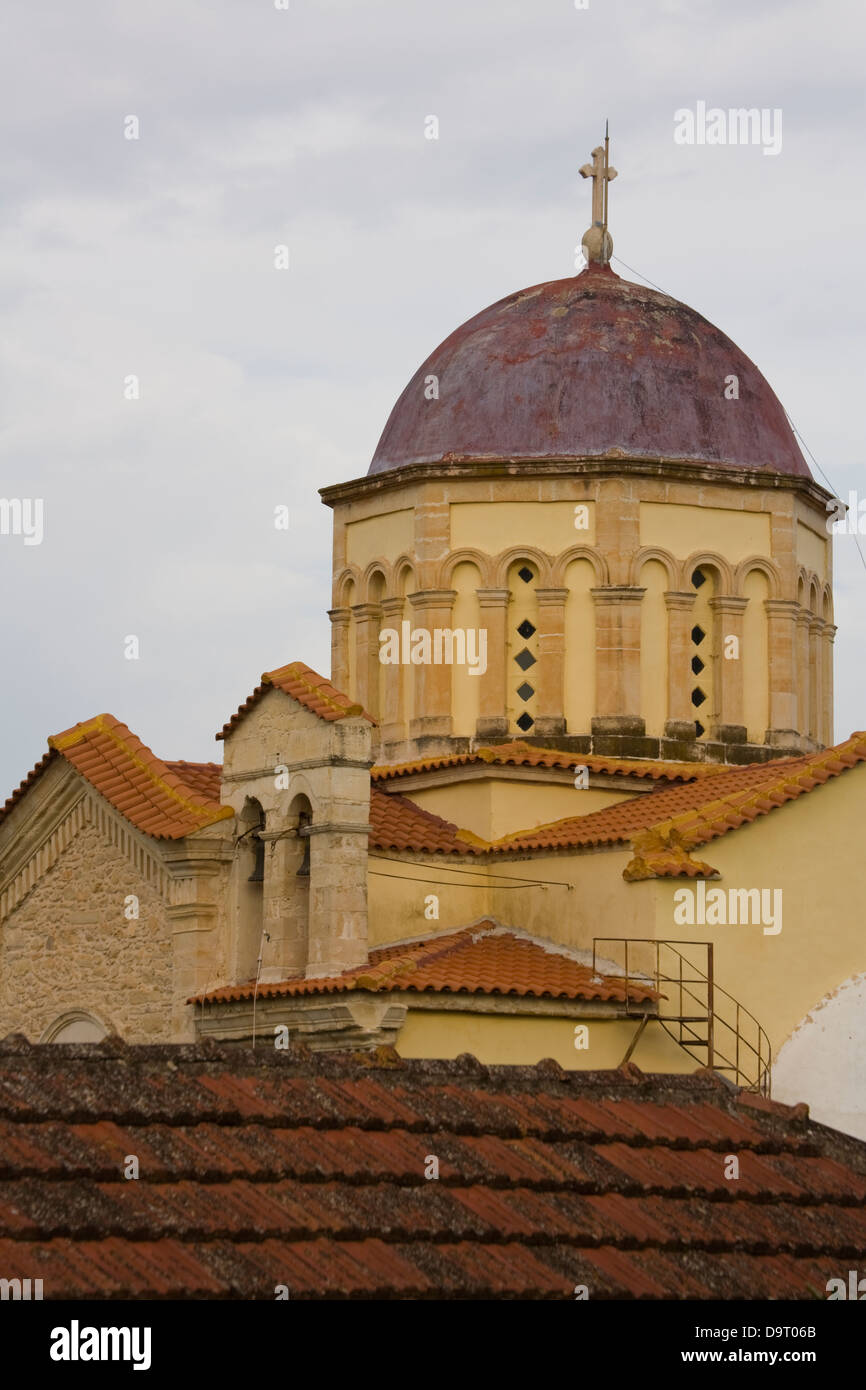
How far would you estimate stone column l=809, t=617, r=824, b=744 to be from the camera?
2773cm

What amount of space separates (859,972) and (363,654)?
7.09 m

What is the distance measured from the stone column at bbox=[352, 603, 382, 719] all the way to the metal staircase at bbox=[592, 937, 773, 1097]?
19.4 ft

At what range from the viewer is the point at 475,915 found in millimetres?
24422

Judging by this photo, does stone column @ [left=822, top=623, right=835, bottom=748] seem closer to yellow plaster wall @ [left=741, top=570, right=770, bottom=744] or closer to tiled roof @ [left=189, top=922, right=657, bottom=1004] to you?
yellow plaster wall @ [left=741, top=570, right=770, bottom=744]

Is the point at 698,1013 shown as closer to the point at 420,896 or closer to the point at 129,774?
the point at 420,896

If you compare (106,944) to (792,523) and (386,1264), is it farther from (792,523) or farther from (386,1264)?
(386,1264)

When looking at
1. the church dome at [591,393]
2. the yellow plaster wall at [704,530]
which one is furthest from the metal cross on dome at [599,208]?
the yellow plaster wall at [704,530]

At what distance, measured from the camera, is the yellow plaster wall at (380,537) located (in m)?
26.8

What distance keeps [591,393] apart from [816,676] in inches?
165

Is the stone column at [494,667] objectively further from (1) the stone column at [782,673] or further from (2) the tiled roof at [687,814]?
(1) the stone column at [782,673]

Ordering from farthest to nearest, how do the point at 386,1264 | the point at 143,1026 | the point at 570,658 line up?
the point at 570,658 → the point at 143,1026 → the point at 386,1264

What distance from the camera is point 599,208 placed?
29031 mm

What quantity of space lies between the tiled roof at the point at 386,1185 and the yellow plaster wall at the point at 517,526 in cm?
1130
